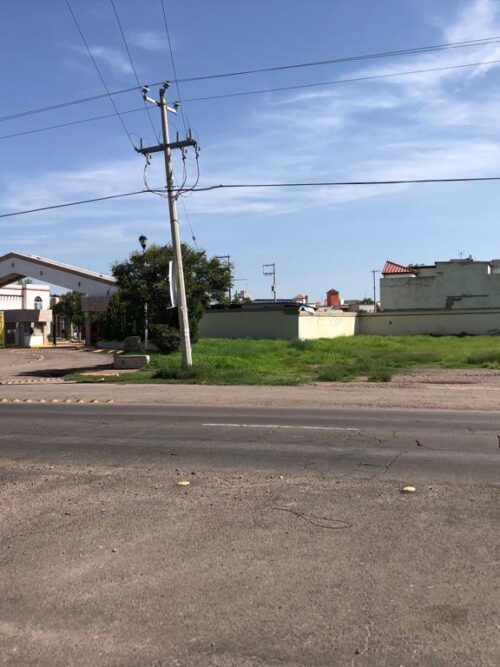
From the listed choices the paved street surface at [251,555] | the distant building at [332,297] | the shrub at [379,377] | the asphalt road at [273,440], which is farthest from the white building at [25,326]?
the distant building at [332,297]

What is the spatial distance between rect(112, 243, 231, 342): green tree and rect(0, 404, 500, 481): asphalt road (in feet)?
52.1

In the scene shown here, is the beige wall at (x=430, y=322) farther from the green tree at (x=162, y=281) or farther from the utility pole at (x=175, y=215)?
the utility pole at (x=175, y=215)

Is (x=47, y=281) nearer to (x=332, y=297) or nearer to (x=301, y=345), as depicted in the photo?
(x=301, y=345)

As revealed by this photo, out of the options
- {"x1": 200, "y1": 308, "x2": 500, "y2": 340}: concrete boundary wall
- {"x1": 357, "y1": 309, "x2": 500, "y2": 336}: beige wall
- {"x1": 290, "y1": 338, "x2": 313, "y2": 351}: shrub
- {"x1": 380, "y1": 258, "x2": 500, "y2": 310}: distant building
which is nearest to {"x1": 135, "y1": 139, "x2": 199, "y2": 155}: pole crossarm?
{"x1": 290, "y1": 338, "x2": 313, "y2": 351}: shrub

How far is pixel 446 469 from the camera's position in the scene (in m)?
7.94

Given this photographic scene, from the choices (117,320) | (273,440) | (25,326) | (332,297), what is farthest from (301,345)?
(332,297)

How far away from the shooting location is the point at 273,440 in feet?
33.7

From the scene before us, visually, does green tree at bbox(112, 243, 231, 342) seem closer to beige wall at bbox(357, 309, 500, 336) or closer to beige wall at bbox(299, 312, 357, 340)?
beige wall at bbox(299, 312, 357, 340)

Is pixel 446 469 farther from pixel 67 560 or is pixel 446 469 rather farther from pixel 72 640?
pixel 72 640

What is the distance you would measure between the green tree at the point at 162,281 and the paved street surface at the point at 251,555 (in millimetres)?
20911

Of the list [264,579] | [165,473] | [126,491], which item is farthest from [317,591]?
[165,473]

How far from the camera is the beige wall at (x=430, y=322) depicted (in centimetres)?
5734

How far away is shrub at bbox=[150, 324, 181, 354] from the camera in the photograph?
3042 cm

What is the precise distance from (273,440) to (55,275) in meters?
43.5
